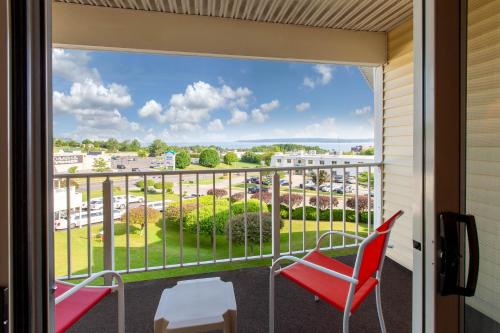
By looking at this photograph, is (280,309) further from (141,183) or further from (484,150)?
(484,150)

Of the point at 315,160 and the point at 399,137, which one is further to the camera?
the point at 315,160

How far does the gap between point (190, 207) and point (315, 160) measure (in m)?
1.56

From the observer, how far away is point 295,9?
263 cm

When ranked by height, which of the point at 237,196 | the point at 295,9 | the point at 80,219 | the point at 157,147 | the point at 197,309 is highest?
the point at 295,9

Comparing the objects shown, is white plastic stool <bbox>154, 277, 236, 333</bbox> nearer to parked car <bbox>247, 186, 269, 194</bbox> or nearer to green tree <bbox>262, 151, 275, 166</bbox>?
parked car <bbox>247, 186, 269, 194</bbox>

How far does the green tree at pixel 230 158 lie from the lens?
3.15m

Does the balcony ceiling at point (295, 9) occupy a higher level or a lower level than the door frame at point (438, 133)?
higher

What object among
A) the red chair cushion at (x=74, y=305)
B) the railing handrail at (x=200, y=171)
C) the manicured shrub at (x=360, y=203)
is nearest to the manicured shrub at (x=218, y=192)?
the railing handrail at (x=200, y=171)

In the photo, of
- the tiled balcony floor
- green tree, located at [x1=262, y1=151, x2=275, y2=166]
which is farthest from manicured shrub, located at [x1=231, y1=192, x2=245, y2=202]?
the tiled balcony floor

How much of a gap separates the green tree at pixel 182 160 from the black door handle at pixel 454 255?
7.96 ft

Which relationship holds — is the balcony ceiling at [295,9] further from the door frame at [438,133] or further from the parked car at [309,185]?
the door frame at [438,133]

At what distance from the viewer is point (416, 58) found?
71 centimetres

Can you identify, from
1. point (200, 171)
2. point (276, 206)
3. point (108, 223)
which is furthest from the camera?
point (276, 206)

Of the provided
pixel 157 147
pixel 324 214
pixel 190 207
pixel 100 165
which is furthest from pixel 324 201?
pixel 100 165
